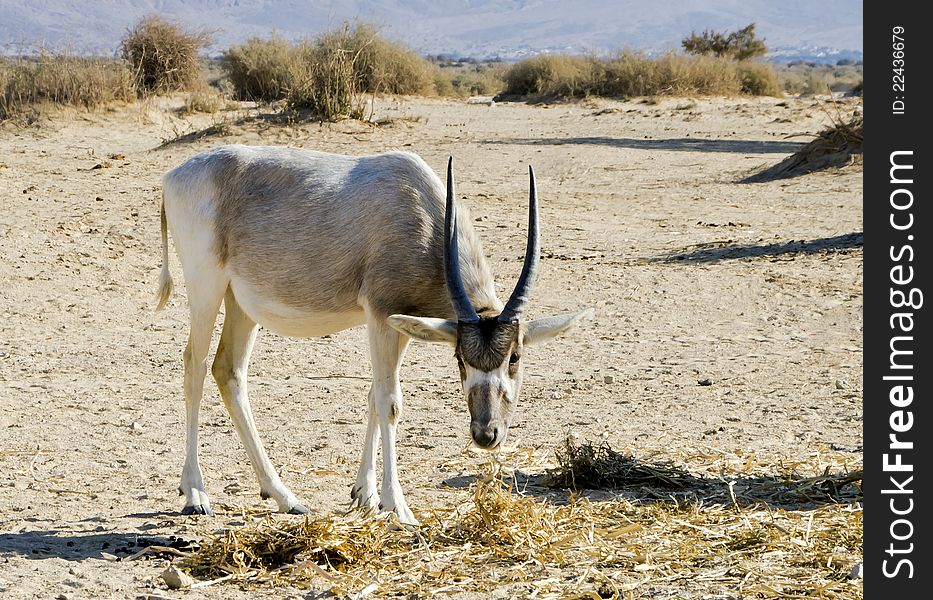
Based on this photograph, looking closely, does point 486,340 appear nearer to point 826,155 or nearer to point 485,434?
point 485,434

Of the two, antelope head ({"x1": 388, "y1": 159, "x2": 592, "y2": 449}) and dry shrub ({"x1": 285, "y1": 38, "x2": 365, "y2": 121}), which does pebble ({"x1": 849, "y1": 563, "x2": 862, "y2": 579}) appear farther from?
dry shrub ({"x1": 285, "y1": 38, "x2": 365, "y2": 121})

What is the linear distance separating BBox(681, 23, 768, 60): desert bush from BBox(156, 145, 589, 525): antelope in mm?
41977

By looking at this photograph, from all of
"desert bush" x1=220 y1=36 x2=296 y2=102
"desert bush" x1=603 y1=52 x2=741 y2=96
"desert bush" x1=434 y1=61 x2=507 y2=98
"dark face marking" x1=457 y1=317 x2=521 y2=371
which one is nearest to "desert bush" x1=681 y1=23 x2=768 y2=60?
"desert bush" x1=434 y1=61 x2=507 y2=98

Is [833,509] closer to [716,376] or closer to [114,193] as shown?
[716,376]

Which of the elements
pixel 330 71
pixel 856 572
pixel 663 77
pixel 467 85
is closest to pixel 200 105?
pixel 330 71

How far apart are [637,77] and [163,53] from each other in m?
13.0

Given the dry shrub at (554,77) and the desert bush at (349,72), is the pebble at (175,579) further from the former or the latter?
the dry shrub at (554,77)

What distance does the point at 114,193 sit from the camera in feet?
47.7

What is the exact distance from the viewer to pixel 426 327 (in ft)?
15.8

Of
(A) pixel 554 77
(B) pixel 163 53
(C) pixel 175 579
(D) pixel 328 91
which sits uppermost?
(B) pixel 163 53

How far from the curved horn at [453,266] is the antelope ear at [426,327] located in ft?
0.22

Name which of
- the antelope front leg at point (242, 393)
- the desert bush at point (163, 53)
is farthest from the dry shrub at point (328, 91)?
the antelope front leg at point (242, 393)

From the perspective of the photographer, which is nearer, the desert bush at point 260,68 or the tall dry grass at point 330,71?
the tall dry grass at point 330,71

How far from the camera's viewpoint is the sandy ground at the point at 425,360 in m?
5.93
